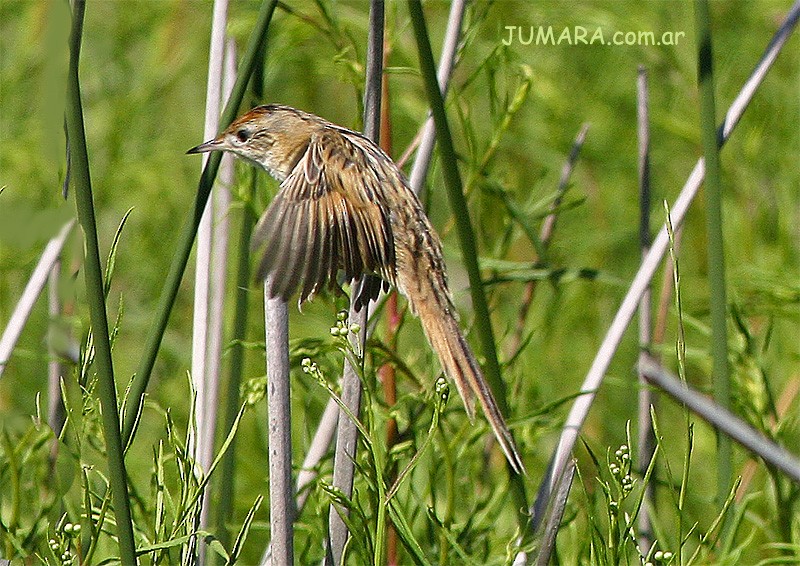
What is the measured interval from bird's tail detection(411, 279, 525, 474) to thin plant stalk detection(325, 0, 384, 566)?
6.3 inches

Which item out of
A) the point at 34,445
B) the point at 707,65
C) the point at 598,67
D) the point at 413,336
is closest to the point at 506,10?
the point at 598,67

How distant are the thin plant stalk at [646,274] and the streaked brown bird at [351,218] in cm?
23

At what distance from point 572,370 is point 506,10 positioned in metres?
1.15

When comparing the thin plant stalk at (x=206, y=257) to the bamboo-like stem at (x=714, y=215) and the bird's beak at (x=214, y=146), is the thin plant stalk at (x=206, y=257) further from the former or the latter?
the bamboo-like stem at (x=714, y=215)

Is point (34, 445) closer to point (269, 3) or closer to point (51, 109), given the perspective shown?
point (51, 109)

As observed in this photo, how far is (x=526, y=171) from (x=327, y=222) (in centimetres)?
236

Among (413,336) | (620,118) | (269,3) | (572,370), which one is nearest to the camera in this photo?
(269,3)

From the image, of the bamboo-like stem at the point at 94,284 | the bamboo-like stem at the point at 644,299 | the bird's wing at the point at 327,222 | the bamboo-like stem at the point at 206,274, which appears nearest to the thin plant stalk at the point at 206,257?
the bamboo-like stem at the point at 206,274

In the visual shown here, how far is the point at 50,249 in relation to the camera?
5.76 ft

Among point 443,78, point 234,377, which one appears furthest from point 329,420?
point 443,78

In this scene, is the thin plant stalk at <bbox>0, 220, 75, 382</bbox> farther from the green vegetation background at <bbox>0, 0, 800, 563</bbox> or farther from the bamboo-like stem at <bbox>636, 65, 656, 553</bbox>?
the bamboo-like stem at <bbox>636, 65, 656, 553</bbox>

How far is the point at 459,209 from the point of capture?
1.38 meters

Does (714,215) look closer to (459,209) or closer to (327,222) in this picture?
(459,209)

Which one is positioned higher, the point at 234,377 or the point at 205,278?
the point at 205,278
